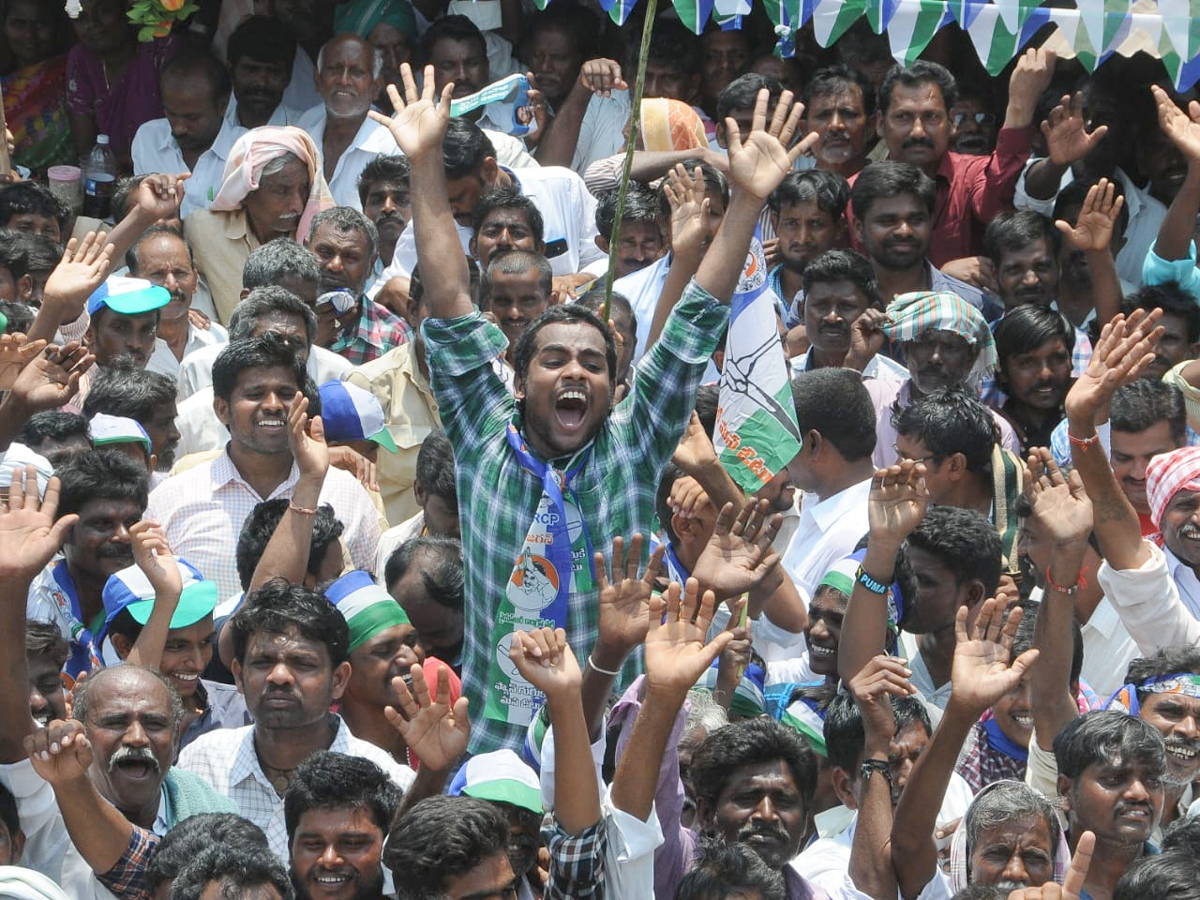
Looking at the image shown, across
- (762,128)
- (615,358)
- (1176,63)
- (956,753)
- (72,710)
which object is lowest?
(72,710)

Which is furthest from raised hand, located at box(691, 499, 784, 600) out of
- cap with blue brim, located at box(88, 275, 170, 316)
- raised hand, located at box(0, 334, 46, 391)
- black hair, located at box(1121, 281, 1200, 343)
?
black hair, located at box(1121, 281, 1200, 343)

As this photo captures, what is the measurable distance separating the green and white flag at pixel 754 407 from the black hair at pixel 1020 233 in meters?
1.68

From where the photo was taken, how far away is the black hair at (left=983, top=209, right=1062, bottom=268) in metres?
8.29

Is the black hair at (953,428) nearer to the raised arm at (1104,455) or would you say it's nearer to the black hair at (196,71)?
the raised arm at (1104,455)

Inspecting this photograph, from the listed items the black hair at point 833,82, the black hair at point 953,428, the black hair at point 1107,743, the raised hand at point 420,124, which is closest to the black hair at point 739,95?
the black hair at point 833,82

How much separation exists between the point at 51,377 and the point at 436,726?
7.29 ft

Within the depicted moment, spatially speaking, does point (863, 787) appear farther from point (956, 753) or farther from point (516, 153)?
point (516, 153)

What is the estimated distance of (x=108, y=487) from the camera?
6.56 m

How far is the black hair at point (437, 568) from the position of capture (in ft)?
21.4

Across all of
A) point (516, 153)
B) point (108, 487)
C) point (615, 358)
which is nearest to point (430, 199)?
point (615, 358)

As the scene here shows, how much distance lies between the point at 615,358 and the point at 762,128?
75cm

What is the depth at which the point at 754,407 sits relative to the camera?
22.4 ft

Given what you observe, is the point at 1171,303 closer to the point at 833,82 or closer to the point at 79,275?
the point at 833,82

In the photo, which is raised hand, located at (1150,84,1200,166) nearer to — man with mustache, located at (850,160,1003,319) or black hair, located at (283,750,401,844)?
man with mustache, located at (850,160,1003,319)
